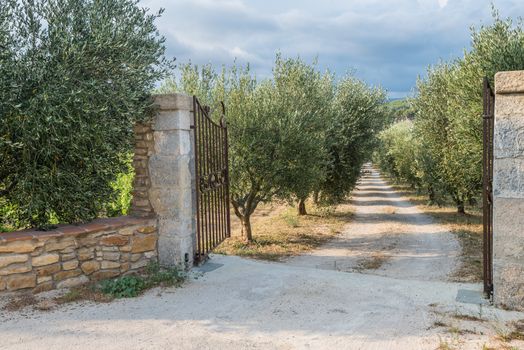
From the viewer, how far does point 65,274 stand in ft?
17.9

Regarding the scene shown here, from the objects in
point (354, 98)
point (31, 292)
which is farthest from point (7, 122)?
point (354, 98)

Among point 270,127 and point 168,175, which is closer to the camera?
point 168,175

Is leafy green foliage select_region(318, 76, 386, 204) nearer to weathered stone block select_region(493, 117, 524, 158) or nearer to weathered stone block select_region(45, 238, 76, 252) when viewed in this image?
weathered stone block select_region(493, 117, 524, 158)

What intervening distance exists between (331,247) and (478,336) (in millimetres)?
10236

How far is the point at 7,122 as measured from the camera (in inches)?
200

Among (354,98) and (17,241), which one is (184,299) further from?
(354,98)

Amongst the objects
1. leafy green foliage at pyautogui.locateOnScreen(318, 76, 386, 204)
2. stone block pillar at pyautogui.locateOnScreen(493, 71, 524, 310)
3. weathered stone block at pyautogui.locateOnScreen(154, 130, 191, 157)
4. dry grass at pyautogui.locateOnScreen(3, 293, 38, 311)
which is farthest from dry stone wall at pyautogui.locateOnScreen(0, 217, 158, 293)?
leafy green foliage at pyautogui.locateOnScreen(318, 76, 386, 204)

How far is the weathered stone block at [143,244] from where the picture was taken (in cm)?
610

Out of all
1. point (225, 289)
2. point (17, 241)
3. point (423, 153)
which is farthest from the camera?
point (423, 153)

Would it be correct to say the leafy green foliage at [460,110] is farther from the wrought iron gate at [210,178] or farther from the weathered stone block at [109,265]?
the weathered stone block at [109,265]

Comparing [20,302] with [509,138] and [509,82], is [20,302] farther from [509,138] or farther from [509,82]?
[509,82]

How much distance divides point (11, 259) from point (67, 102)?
194cm

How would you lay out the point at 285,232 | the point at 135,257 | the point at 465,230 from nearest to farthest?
1. the point at 135,257
2. the point at 465,230
3. the point at 285,232

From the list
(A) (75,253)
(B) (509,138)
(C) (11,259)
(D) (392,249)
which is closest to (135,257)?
(A) (75,253)
